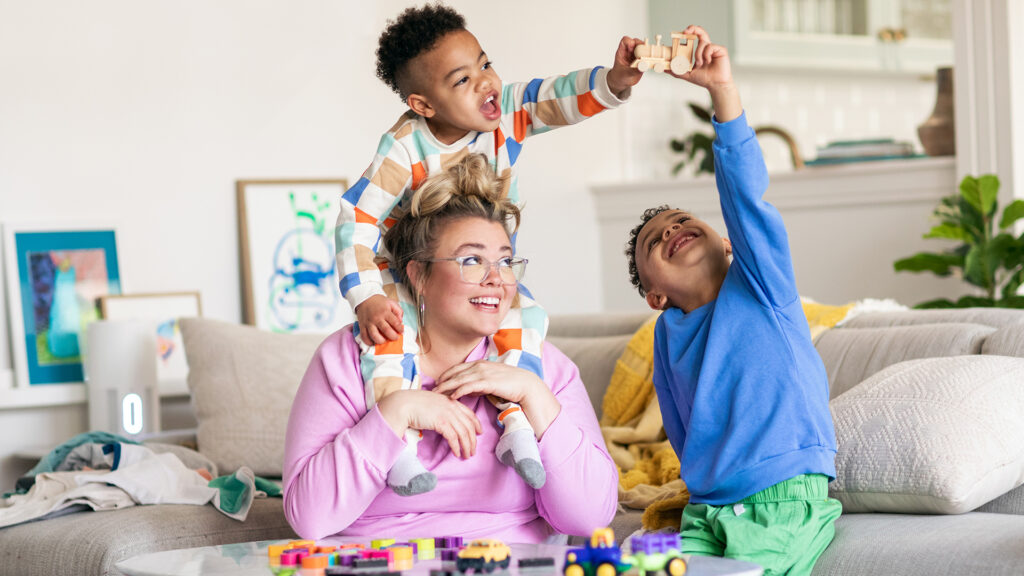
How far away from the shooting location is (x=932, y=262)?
3.64 meters

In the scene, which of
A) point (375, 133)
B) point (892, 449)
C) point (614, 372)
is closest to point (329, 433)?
point (892, 449)

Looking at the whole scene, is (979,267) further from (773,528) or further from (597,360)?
(773,528)

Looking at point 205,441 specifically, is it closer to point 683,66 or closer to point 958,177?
point 683,66

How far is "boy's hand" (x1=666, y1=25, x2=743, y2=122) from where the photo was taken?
169cm

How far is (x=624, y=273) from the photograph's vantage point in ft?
16.1

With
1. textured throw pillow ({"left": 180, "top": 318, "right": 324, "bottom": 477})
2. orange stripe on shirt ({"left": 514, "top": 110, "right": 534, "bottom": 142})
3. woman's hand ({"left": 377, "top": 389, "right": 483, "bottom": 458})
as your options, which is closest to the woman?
woman's hand ({"left": 377, "top": 389, "right": 483, "bottom": 458})

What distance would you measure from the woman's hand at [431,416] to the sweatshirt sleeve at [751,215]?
0.49 meters

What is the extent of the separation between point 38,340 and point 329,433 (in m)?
2.03

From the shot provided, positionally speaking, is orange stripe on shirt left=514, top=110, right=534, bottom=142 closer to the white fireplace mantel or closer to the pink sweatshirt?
the pink sweatshirt

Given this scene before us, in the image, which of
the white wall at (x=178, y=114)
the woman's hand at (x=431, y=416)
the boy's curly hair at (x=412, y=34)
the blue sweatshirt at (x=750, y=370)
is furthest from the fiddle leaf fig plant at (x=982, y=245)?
the woman's hand at (x=431, y=416)

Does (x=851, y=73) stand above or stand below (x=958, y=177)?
above

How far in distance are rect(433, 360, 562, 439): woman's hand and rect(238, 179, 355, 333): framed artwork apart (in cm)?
226

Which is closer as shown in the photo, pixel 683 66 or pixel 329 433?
pixel 683 66

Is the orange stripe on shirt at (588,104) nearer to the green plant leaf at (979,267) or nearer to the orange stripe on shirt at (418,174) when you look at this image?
the orange stripe on shirt at (418,174)
